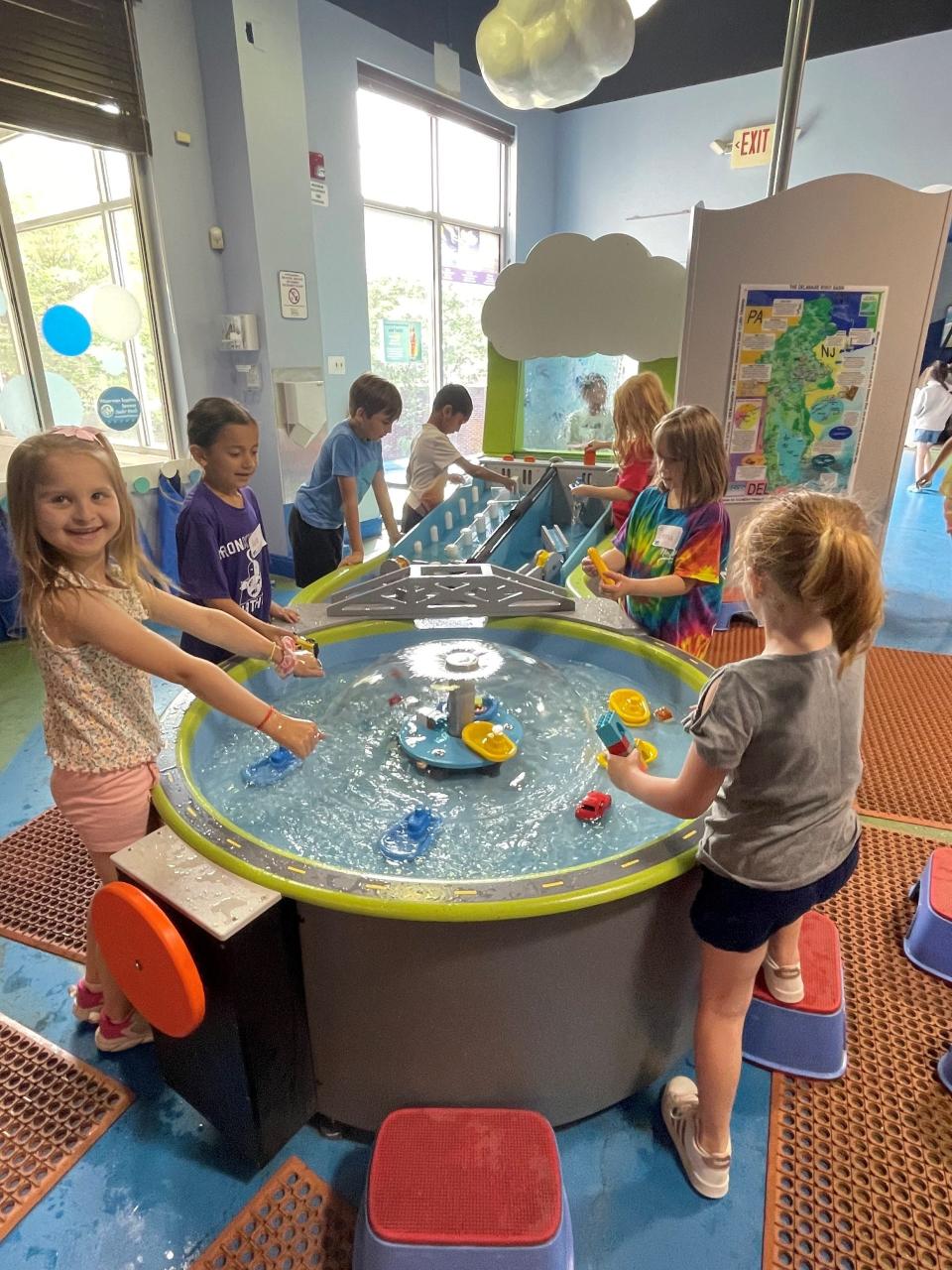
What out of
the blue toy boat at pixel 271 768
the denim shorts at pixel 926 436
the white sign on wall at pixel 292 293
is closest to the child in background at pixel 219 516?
the blue toy boat at pixel 271 768

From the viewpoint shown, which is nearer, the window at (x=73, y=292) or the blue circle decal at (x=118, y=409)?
the window at (x=73, y=292)

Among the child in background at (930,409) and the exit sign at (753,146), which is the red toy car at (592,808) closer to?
the child in background at (930,409)

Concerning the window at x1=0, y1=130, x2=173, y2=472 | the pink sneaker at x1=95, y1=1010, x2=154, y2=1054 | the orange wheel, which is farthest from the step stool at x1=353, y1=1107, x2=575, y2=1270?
the window at x1=0, y1=130, x2=173, y2=472

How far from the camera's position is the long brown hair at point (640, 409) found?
2709 millimetres

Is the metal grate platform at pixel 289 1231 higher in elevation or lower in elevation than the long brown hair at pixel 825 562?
lower

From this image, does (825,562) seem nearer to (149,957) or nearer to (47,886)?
(149,957)

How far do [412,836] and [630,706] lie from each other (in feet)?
2.36

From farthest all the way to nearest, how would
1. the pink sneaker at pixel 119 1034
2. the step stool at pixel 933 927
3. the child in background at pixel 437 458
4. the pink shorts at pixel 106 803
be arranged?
the child in background at pixel 437 458
the step stool at pixel 933 927
the pink sneaker at pixel 119 1034
the pink shorts at pixel 106 803

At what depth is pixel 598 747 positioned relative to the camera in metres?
1.97

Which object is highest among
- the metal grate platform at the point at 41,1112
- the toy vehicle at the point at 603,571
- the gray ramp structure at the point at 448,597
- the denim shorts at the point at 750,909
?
the toy vehicle at the point at 603,571

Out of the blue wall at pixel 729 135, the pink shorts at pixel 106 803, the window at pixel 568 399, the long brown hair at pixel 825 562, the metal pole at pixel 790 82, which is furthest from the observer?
the blue wall at pixel 729 135

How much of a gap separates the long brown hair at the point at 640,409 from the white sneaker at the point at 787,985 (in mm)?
1835

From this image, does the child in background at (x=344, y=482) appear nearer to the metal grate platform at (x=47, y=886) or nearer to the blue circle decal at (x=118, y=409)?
the metal grate platform at (x=47, y=886)

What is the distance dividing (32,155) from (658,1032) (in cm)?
464
